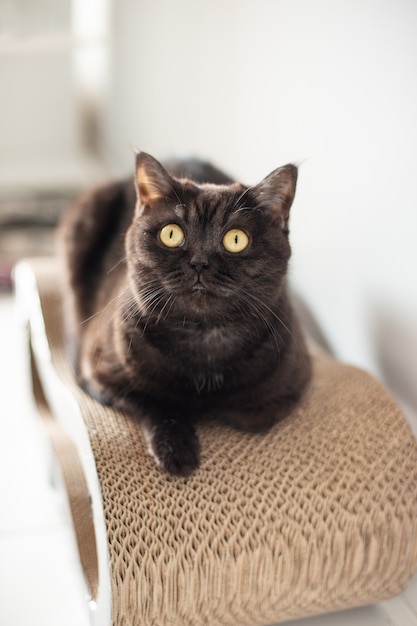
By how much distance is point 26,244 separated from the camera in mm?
Answer: 2727

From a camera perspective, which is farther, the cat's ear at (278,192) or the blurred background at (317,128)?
the blurred background at (317,128)

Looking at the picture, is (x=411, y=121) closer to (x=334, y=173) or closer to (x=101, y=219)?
(x=334, y=173)

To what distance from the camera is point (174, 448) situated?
1.05 metres

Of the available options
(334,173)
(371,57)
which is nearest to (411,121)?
(371,57)

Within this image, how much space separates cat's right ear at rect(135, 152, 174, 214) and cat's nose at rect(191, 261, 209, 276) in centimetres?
14

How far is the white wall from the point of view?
1198 millimetres

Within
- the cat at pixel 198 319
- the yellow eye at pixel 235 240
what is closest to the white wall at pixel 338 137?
the cat at pixel 198 319

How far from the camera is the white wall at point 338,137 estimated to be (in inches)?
47.2

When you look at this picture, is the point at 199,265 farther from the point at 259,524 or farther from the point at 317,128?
the point at 317,128

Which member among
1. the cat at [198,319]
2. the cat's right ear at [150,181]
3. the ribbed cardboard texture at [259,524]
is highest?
the cat's right ear at [150,181]

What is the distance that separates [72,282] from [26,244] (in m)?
1.28

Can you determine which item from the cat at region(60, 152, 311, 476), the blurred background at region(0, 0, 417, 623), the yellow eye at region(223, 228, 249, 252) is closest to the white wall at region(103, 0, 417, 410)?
the blurred background at region(0, 0, 417, 623)

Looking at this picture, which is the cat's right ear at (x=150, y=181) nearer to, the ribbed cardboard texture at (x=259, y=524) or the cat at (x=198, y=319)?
the cat at (x=198, y=319)

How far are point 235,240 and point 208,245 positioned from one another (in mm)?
42
